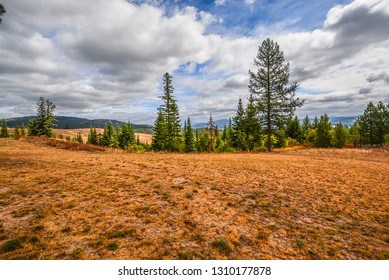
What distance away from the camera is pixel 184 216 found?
243 inches

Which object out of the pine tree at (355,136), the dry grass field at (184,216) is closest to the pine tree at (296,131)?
the pine tree at (355,136)

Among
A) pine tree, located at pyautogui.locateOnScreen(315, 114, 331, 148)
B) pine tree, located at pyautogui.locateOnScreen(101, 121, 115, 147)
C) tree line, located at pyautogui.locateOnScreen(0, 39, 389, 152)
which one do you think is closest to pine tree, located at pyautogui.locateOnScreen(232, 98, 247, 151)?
tree line, located at pyautogui.locateOnScreen(0, 39, 389, 152)

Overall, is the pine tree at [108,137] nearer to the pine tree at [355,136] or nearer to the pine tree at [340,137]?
the pine tree at [340,137]

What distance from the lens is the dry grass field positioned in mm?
4613

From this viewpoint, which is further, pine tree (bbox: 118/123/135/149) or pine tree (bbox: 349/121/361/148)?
pine tree (bbox: 349/121/361/148)

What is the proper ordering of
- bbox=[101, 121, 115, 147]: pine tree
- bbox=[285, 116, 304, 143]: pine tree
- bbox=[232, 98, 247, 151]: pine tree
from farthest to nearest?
1. bbox=[285, 116, 304, 143]: pine tree
2. bbox=[101, 121, 115, 147]: pine tree
3. bbox=[232, 98, 247, 151]: pine tree

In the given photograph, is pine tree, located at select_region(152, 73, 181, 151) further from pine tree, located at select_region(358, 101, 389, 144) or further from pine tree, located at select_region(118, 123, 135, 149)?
pine tree, located at select_region(358, 101, 389, 144)

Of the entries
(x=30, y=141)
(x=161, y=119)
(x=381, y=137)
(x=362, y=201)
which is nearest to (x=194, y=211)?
(x=362, y=201)

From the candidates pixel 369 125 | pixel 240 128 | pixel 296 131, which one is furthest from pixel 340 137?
pixel 240 128

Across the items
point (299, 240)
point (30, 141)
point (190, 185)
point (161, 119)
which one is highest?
point (161, 119)

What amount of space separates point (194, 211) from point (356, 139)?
77.1 metres

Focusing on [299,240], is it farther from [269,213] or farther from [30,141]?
[30,141]

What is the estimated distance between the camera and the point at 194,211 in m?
6.55

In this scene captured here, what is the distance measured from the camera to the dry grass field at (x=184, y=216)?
4613mm
